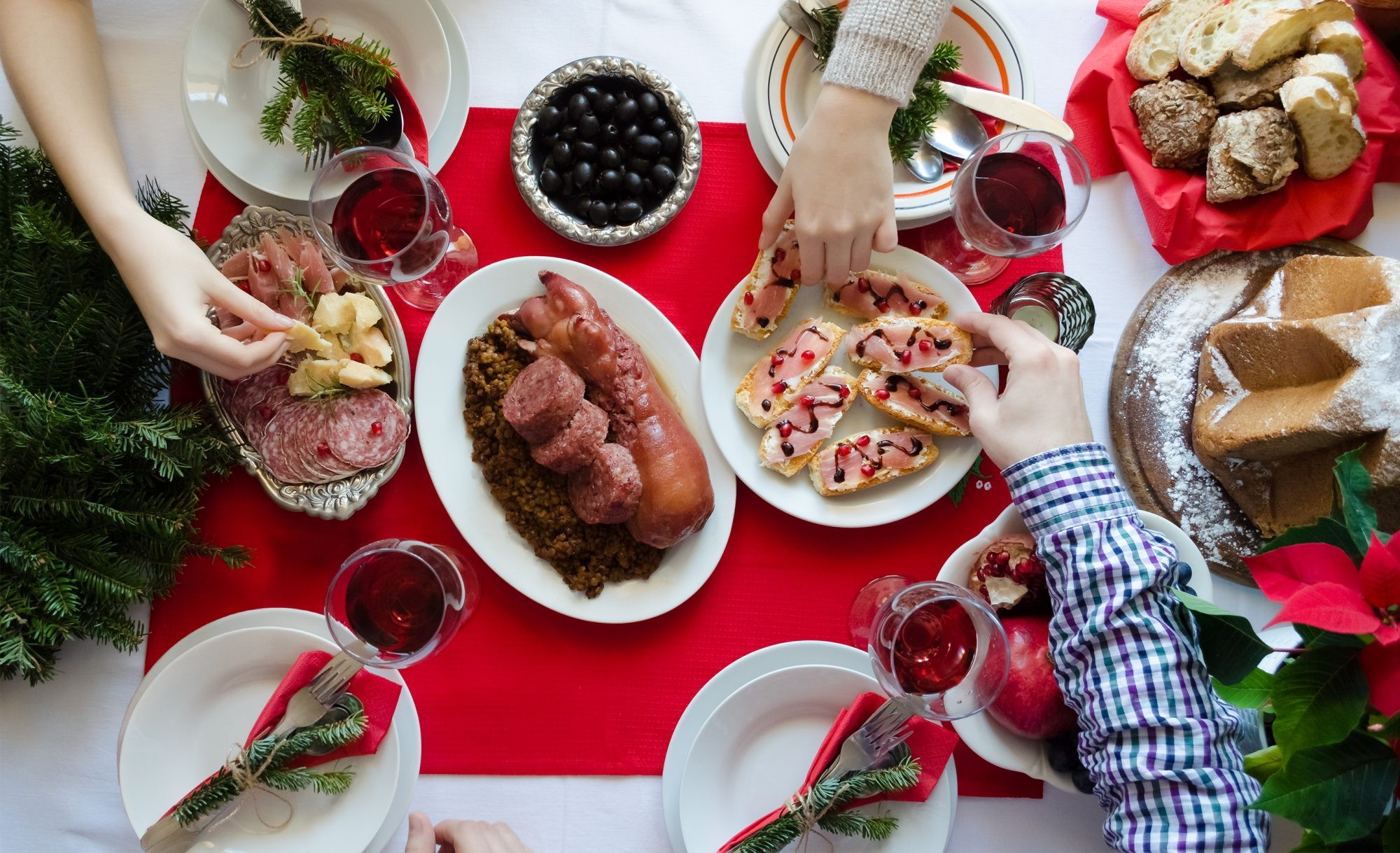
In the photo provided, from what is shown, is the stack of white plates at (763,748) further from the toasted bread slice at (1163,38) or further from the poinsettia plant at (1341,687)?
the toasted bread slice at (1163,38)

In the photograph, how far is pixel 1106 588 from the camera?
1.31 m

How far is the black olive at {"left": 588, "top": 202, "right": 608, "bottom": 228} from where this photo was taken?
5.13ft

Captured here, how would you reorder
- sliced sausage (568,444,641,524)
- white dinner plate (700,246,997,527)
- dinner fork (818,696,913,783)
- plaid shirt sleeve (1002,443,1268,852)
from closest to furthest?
plaid shirt sleeve (1002,443,1268,852)
dinner fork (818,696,913,783)
sliced sausage (568,444,641,524)
white dinner plate (700,246,997,527)

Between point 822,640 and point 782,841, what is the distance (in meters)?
0.35

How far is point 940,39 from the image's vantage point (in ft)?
5.33

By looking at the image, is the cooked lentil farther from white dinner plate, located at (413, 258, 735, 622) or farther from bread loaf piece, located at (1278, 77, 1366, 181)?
bread loaf piece, located at (1278, 77, 1366, 181)

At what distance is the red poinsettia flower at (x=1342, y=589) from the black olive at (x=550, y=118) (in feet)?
4.18

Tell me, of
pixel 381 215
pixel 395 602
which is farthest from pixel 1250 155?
pixel 395 602

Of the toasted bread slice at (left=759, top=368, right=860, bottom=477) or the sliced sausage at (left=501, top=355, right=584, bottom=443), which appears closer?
the sliced sausage at (left=501, top=355, right=584, bottom=443)

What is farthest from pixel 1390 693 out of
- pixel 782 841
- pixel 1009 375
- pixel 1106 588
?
pixel 782 841

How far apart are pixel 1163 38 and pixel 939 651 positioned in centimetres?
119

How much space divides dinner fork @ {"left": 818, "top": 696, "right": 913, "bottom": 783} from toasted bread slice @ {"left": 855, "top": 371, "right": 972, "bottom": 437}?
483 millimetres

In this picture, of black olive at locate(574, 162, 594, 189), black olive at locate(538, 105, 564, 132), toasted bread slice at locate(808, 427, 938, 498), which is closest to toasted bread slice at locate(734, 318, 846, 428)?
toasted bread slice at locate(808, 427, 938, 498)

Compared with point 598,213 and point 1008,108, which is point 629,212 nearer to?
point 598,213
